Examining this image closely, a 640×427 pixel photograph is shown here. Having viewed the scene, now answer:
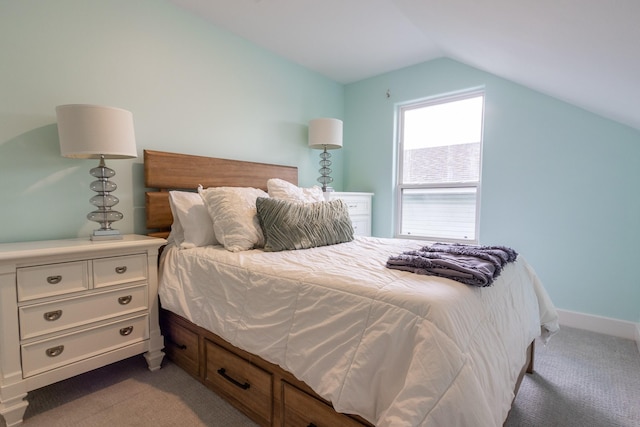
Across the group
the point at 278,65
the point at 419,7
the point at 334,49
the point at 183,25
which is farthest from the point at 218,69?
the point at 419,7

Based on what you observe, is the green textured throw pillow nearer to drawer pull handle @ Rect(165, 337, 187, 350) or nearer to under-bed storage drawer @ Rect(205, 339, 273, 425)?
under-bed storage drawer @ Rect(205, 339, 273, 425)

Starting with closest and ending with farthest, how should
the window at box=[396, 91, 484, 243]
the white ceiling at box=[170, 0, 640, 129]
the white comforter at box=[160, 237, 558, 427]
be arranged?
the white comforter at box=[160, 237, 558, 427]
the white ceiling at box=[170, 0, 640, 129]
the window at box=[396, 91, 484, 243]

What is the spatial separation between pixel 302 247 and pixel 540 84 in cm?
228

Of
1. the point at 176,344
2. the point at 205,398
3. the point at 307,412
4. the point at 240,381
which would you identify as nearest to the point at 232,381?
the point at 240,381

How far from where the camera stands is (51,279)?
1468mm

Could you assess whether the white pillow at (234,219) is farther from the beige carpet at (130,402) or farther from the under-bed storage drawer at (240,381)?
the beige carpet at (130,402)

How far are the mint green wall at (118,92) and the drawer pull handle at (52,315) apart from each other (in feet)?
1.83

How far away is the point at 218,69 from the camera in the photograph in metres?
2.57

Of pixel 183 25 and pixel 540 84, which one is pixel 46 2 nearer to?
pixel 183 25

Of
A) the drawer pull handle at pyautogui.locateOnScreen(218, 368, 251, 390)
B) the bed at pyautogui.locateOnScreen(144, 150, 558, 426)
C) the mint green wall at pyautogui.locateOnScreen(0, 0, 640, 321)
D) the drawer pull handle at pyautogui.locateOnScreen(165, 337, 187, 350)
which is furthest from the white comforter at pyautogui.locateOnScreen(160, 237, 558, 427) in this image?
the mint green wall at pyautogui.locateOnScreen(0, 0, 640, 321)

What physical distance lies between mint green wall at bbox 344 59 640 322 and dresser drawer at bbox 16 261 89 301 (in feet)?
10.4

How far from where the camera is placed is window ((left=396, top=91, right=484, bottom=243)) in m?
3.06

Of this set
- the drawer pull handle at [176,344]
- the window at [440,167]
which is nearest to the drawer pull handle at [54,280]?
the drawer pull handle at [176,344]

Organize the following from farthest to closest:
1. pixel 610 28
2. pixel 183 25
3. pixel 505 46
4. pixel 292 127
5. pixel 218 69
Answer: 1. pixel 292 127
2. pixel 218 69
3. pixel 183 25
4. pixel 505 46
5. pixel 610 28
